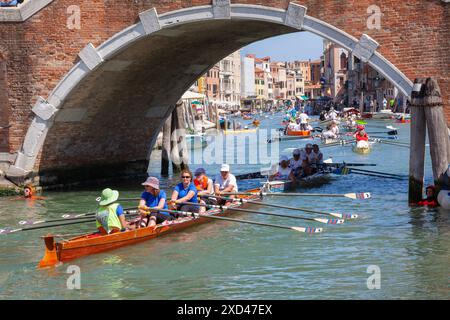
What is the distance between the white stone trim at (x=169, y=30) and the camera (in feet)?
56.7

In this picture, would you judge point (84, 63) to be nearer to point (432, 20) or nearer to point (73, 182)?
point (73, 182)

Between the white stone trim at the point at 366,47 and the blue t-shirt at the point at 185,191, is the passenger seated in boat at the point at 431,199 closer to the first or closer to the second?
the white stone trim at the point at 366,47

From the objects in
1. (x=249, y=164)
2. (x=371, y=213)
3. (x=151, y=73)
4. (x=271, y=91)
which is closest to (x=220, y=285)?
(x=371, y=213)

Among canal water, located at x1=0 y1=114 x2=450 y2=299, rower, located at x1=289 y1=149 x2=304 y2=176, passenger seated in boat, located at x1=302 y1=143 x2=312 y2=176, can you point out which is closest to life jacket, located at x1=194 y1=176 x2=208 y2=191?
canal water, located at x1=0 y1=114 x2=450 y2=299

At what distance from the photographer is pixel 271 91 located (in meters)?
159

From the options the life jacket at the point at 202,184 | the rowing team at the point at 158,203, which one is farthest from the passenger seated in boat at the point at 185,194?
the life jacket at the point at 202,184

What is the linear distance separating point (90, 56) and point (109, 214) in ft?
25.3

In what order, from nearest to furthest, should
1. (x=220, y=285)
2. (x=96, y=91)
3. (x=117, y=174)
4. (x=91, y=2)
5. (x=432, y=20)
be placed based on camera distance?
(x=220, y=285)
(x=432, y=20)
(x=91, y=2)
(x=96, y=91)
(x=117, y=174)

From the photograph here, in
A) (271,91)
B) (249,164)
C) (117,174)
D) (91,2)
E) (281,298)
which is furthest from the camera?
(271,91)

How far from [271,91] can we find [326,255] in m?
147

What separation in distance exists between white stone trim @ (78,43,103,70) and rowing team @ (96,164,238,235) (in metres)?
4.67

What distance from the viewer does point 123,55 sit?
20500 millimetres

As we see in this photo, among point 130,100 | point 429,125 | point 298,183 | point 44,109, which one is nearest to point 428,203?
point 429,125

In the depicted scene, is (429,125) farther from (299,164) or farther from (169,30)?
(169,30)
